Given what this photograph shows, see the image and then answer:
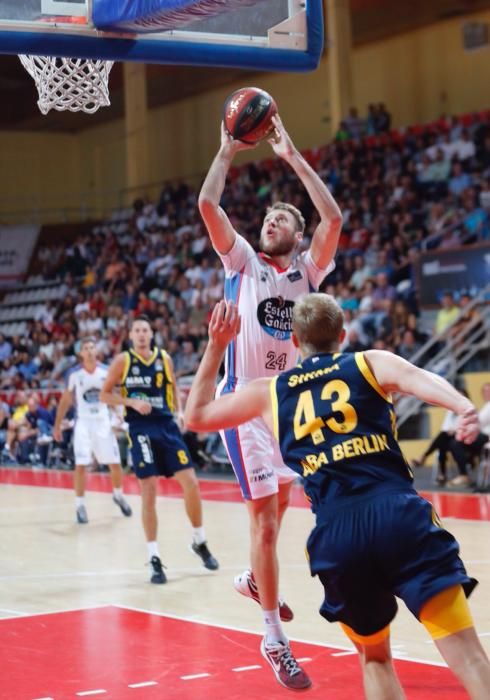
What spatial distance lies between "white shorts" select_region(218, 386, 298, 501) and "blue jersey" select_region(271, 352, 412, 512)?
5.56 ft

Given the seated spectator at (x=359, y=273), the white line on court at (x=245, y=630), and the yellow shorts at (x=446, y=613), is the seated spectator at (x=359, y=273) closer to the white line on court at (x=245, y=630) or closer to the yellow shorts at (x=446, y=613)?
the white line on court at (x=245, y=630)

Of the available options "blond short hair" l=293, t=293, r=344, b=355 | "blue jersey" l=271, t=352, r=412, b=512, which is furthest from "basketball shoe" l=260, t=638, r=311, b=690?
"blond short hair" l=293, t=293, r=344, b=355

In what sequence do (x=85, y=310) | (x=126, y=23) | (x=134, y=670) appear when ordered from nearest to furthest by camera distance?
(x=134, y=670), (x=126, y=23), (x=85, y=310)

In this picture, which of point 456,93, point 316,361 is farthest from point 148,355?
point 456,93

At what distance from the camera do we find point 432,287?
1725 cm

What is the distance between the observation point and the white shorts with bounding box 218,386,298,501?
567 cm

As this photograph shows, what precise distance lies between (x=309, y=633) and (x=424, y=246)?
12.7 meters

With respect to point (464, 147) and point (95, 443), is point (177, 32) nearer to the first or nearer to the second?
point (95, 443)

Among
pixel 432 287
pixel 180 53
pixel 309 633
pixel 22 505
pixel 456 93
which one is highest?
pixel 456 93

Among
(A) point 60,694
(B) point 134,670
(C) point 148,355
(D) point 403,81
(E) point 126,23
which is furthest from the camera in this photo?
(D) point 403,81

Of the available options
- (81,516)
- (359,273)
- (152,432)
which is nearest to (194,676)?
(152,432)

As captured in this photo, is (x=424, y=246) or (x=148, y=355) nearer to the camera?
(x=148, y=355)

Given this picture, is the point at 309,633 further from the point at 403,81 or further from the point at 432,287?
the point at 403,81

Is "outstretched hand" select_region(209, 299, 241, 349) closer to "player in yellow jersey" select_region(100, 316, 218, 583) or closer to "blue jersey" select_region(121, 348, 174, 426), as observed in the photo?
"player in yellow jersey" select_region(100, 316, 218, 583)
